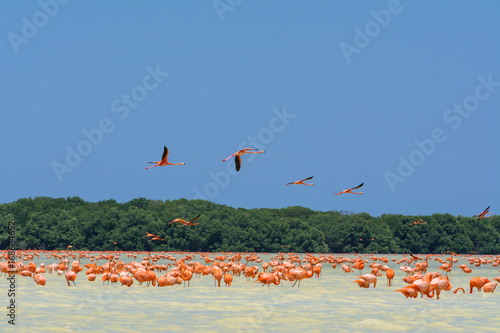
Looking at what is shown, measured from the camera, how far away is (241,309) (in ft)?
55.5

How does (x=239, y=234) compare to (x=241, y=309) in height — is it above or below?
above

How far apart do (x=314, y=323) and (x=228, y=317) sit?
2.10m

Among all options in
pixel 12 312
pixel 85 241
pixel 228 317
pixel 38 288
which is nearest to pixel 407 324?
pixel 228 317

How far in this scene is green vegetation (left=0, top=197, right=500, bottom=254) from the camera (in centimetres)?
8512

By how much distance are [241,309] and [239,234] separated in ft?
228

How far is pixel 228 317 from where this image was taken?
50.4 ft

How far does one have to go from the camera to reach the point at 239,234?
283ft

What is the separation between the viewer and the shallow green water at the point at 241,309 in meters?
13.9

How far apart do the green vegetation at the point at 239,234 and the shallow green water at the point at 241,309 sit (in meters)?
61.5

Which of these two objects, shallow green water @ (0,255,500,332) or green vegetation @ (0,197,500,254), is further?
green vegetation @ (0,197,500,254)

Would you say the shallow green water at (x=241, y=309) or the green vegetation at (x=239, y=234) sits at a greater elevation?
the green vegetation at (x=239, y=234)

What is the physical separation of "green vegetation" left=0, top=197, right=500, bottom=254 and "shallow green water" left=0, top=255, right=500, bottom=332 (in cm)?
6146

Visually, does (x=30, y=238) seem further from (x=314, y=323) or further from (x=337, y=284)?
(x=314, y=323)

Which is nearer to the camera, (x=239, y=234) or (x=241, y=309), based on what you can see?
(x=241, y=309)
